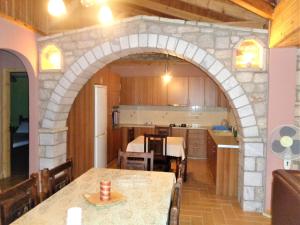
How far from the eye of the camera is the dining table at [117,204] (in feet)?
5.81

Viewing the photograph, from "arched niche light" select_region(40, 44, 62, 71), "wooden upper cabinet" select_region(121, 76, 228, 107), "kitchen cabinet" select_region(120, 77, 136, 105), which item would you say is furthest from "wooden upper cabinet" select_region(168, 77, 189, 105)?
"arched niche light" select_region(40, 44, 62, 71)

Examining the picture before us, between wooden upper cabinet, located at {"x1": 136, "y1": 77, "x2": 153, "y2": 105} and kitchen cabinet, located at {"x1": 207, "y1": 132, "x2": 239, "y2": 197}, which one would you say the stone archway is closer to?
kitchen cabinet, located at {"x1": 207, "y1": 132, "x2": 239, "y2": 197}

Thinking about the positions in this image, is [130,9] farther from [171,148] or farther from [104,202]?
[104,202]

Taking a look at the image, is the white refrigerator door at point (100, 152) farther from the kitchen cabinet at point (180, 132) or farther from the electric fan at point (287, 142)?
the electric fan at point (287, 142)

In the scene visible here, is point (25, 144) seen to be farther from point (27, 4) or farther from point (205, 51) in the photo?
point (205, 51)

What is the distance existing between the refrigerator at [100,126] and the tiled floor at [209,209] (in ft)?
6.27

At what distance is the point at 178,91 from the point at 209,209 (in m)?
4.23

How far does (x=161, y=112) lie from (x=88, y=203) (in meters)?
6.17

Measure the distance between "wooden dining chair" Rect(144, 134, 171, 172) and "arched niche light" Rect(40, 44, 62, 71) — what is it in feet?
6.51

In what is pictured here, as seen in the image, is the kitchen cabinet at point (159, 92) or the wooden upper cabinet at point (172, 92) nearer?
the wooden upper cabinet at point (172, 92)

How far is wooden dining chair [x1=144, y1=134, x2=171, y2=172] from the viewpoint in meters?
4.84

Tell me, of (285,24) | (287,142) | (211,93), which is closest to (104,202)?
(287,142)

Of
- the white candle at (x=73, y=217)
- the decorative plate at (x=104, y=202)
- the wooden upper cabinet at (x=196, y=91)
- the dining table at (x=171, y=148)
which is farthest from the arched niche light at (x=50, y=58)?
the wooden upper cabinet at (x=196, y=91)

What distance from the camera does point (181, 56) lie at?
4.05m
